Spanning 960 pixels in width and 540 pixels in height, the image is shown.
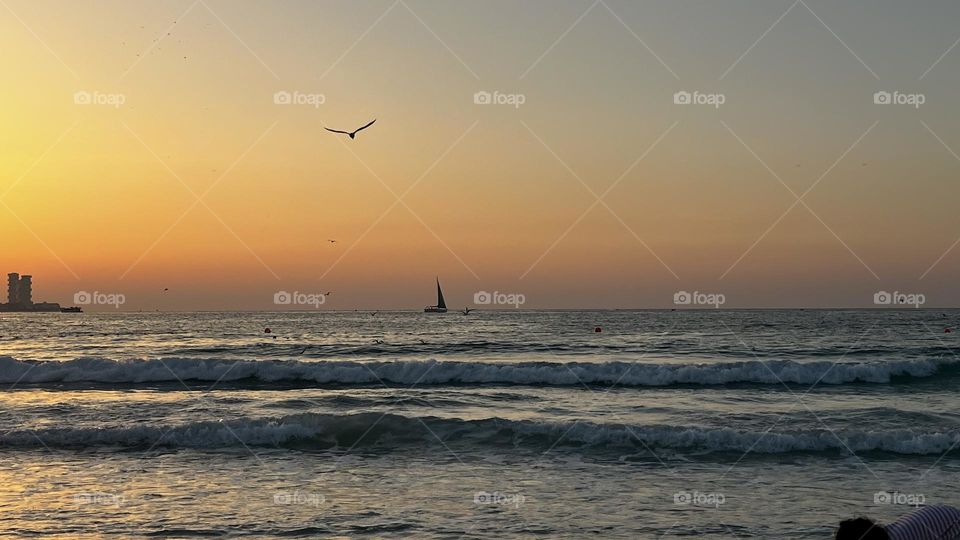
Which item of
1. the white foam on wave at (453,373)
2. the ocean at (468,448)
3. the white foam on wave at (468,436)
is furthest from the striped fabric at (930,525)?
the white foam on wave at (453,373)

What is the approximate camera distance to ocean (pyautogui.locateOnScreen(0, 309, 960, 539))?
11.4 m

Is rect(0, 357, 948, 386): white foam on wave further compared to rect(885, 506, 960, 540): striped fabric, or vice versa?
rect(0, 357, 948, 386): white foam on wave

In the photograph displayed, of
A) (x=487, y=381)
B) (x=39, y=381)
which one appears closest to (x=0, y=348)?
(x=39, y=381)

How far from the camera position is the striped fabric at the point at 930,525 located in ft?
19.9

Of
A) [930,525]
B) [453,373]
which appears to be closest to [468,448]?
[930,525]

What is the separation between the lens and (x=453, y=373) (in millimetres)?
32250

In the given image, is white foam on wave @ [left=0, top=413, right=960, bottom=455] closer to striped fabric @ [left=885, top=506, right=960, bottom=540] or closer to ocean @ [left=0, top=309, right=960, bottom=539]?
ocean @ [left=0, top=309, right=960, bottom=539]

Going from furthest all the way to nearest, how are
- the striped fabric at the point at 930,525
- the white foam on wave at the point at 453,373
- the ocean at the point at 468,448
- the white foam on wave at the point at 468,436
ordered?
the white foam on wave at the point at 453,373
the white foam on wave at the point at 468,436
the ocean at the point at 468,448
the striped fabric at the point at 930,525

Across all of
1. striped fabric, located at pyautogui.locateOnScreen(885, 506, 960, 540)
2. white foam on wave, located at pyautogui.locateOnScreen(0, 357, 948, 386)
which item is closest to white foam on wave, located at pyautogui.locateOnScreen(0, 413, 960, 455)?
striped fabric, located at pyautogui.locateOnScreen(885, 506, 960, 540)

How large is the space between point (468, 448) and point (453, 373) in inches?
593

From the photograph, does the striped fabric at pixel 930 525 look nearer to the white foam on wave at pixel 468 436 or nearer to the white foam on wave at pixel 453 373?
the white foam on wave at pixel 468 436

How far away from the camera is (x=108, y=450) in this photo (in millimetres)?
17031

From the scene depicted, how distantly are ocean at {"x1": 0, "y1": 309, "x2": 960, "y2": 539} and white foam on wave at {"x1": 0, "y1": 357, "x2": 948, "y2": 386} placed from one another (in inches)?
4.8

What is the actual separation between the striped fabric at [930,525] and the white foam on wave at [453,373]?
931 inches
